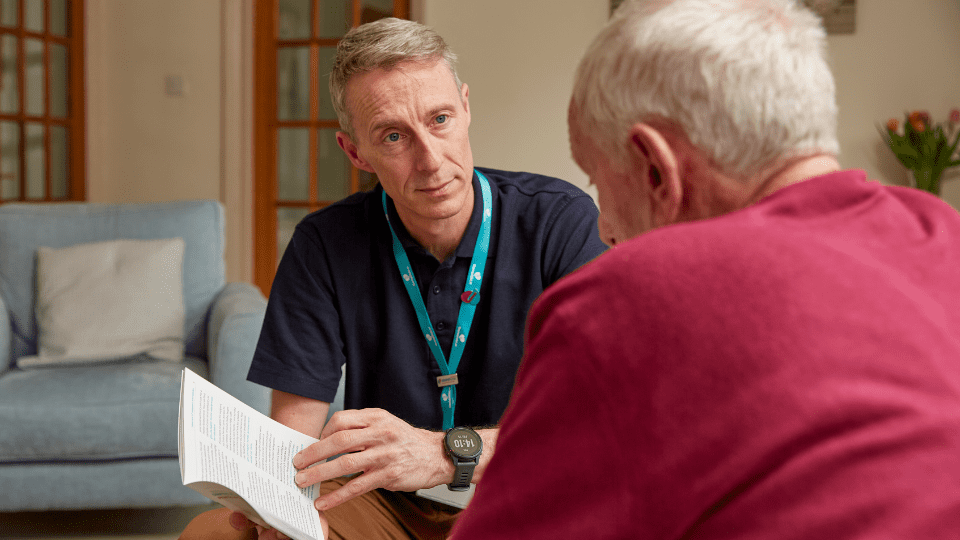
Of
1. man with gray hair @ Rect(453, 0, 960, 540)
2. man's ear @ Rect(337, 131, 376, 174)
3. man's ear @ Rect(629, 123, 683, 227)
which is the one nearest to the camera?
man with gray hair @ Rect(453, 0, 960, 540)

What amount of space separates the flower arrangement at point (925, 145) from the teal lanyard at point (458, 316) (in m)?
3.18

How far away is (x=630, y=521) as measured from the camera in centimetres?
45

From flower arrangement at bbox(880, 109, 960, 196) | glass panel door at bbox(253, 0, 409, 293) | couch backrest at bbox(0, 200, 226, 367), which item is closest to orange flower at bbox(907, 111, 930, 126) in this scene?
flower arrangement at bbox(880, 109, 960, 196)

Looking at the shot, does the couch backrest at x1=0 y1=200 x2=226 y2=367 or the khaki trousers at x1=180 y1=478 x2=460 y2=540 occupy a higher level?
the couch backrest at x1=0 y1=200 x2=226 y2=367

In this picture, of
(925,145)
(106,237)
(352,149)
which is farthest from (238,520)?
(925,145)

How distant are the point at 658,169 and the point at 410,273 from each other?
809 mm

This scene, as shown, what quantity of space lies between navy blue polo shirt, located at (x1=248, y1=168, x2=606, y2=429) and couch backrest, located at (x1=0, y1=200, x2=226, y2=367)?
1.55 m

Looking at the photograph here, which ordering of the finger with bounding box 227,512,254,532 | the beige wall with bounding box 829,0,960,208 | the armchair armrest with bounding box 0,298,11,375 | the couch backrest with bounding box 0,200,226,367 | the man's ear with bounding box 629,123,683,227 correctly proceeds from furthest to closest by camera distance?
the beige wall with bounding box 829,0,960,208 → the couch backrest with bounding box 0,200,226,367 → the armchair armrest with bounding box 0,298,11,375 → the finger with bounding box 227,512,254,532 → the man's ear with bounding box 629,123,683,227

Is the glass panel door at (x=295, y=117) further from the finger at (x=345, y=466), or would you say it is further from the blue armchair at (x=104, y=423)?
the finger at (x=345, y=466)

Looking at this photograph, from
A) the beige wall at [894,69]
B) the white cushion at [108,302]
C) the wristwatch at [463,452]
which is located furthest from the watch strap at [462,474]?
the beige wall at [894,69]

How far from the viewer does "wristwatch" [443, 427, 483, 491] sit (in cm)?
111

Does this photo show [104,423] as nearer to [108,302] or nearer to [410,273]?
[108,302]

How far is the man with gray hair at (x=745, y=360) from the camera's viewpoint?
0.41 metres

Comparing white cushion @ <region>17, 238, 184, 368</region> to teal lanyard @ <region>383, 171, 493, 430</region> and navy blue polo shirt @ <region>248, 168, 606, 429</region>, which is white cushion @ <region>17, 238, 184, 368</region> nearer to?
navy blue polo shirt @ <region>248, 168, 606, 429</region>
